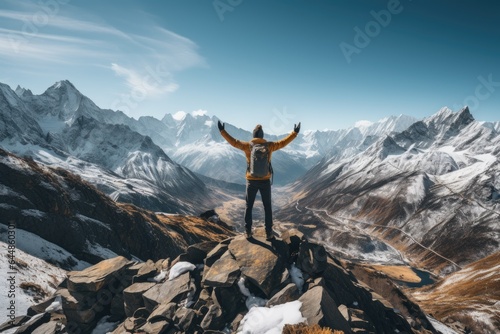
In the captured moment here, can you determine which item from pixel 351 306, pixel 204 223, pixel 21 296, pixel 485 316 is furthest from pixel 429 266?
pixel 21 296

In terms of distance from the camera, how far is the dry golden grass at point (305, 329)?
10.7 m

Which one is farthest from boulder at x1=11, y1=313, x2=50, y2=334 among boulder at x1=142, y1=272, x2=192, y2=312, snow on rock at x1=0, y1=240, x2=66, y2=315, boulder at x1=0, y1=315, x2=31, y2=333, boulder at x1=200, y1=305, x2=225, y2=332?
boulder at x1=200, y1=305, x2=225, y2=332

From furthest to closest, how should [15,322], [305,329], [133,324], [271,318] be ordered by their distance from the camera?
1. [15,322]
2. [133,324]
3. [271,318]
4. [305,329]

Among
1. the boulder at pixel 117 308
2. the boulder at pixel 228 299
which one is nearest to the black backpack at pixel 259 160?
the boulder at pixel 228 299

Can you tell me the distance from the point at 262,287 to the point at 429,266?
185733 millimetres

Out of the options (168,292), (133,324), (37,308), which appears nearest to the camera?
(133,324)

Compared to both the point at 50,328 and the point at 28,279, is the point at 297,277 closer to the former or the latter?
the point at 50,328

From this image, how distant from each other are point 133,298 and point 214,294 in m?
5.26

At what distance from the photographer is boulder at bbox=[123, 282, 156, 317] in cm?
1667

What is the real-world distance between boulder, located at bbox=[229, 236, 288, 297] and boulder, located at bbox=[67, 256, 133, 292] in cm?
746

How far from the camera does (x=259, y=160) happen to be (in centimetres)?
1628

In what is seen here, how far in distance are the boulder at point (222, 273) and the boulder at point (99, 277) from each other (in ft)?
20.4

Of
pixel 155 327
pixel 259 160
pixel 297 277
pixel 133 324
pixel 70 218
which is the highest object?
pixel 259 160

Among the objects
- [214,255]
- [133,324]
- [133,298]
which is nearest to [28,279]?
[133,298]
